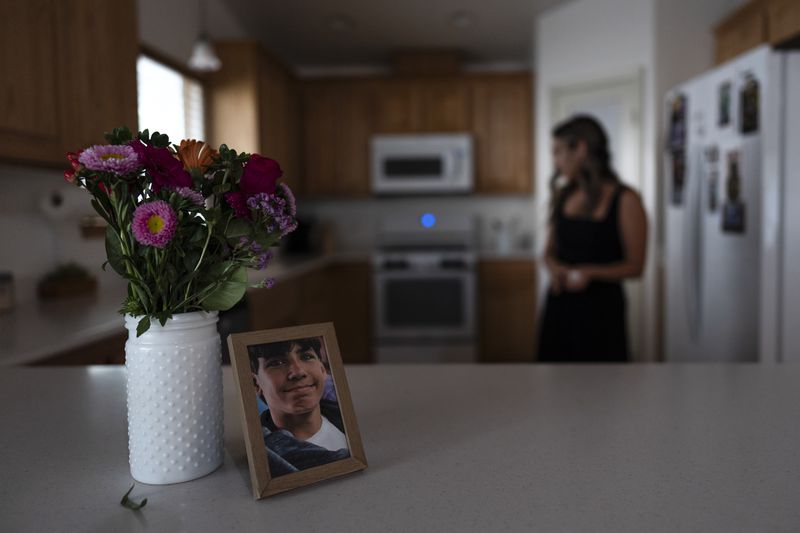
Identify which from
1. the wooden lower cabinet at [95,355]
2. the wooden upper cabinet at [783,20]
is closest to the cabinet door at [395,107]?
the wooden upper cabinet at [783,20]

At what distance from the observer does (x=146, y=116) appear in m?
3.36

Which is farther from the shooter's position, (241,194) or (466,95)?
(466,95)

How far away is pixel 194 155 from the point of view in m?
0.69

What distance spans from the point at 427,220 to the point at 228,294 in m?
4.78

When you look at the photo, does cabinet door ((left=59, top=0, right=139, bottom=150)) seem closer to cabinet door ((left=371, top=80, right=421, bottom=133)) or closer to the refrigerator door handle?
the refrigerator door handle

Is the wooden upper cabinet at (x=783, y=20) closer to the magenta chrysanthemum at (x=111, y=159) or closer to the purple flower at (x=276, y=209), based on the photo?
the purple flower at (x=276, y=209)

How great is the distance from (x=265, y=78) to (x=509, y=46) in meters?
1.99

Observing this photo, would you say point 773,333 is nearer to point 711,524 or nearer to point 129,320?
point 711,524

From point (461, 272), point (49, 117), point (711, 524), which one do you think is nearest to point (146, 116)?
point (49, 117)

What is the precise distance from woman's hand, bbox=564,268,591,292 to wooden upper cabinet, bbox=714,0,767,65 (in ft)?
5.62

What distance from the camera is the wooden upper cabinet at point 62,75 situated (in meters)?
1.80

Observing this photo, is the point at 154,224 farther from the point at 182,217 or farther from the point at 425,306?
the point at 425,306

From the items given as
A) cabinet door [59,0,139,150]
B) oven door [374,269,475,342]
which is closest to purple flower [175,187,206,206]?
cabinet door [59,0,139,150]

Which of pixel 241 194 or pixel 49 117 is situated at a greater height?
pixel 49 117
